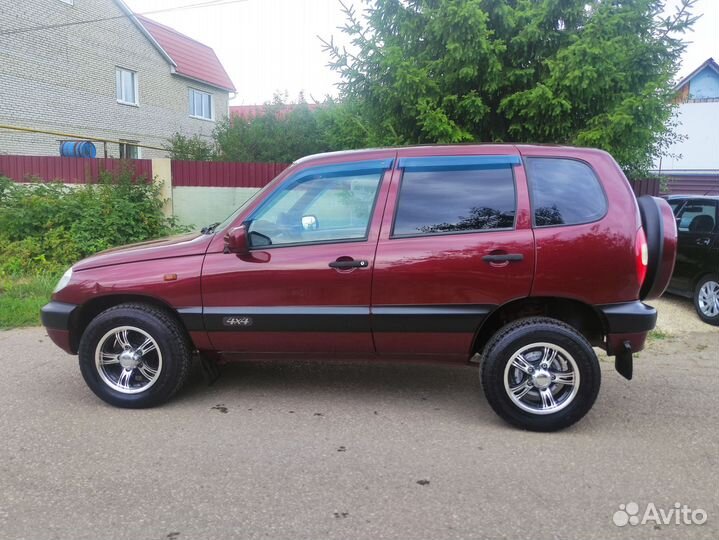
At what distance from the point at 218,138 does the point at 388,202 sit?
1138cm

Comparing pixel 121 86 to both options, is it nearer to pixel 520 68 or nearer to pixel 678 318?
pixel 520 68

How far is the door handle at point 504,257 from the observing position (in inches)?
142

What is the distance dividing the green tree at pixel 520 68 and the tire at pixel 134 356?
4.86m

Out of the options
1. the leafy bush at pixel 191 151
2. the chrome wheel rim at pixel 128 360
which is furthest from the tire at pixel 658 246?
the leafy bush at pixel 191 151

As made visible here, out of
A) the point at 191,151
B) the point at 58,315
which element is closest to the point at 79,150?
the point at 191,151

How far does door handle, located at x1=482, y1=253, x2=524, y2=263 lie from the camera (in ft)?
11.8

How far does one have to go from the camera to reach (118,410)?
4.03 meters

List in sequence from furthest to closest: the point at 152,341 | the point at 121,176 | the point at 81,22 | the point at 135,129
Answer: the point at 135,129 → the point at 81,22 → the point at 121,176 → the point at 152,341

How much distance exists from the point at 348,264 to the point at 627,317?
182 centimetres

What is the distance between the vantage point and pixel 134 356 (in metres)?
4.01

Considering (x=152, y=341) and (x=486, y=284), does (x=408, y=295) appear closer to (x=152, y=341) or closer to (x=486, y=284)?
(x=486, y=284)

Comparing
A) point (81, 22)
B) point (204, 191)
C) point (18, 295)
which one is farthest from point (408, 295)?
point (81, 22)

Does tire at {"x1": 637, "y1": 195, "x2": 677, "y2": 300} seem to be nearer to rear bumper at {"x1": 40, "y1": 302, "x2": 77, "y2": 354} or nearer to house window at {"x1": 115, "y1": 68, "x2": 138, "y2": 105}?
rear bumper at {"x1": 40, "y1": 302, "x2": 77, "y2": 354}

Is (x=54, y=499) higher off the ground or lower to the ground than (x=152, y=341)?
lower
